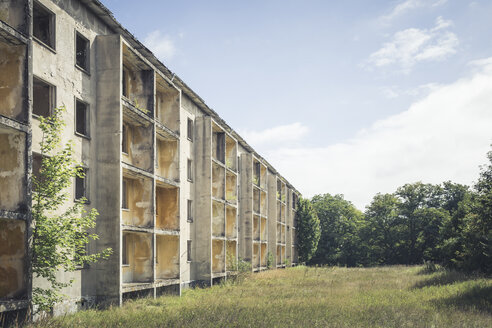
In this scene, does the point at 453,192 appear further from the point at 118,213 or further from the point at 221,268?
the point at 118,213

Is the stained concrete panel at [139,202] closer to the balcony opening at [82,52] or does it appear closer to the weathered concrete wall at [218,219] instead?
the balcony opening at [82,52]

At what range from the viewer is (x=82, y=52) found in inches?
690

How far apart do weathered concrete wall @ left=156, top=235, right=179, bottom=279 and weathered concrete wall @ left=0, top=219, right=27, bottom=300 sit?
1204cm

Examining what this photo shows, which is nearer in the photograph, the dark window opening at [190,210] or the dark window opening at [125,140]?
the dark window opening at [125,140]

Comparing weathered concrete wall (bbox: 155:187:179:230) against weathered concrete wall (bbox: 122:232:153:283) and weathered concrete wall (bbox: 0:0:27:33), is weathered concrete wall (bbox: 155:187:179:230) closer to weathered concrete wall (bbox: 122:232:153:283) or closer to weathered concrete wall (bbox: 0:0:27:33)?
weathered concrete wall (bbox: 122:232:153:283)

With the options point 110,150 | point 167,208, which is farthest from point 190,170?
point 110,150

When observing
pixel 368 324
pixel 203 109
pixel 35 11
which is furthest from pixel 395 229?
pixel 35 11

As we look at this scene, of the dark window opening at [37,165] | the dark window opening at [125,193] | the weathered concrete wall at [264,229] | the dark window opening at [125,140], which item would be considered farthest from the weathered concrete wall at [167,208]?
the weathered concrete wall at [264,229]

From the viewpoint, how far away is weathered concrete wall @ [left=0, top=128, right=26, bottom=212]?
1205 cm

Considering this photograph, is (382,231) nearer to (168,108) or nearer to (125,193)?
(168,108)

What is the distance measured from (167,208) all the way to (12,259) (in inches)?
487

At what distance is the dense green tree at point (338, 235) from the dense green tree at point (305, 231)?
11.7 m

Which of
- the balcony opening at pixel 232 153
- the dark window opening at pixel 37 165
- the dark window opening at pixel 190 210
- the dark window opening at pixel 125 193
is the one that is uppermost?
the balcony opening at pixel 232 153

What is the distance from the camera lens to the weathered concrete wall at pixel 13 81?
12352 mm
